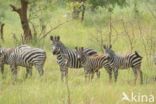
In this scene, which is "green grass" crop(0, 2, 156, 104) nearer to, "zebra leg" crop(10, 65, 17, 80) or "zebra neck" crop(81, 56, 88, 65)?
"zebra leg" crop(10, 65, 17, 80)

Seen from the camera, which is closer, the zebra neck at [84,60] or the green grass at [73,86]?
the green grass at [73,86]

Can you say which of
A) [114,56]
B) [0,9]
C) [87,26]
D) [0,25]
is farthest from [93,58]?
[87,26]

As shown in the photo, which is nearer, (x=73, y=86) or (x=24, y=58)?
(x=73, y=86)

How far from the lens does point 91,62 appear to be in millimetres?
15000

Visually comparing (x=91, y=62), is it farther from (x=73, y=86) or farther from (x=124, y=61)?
(x=73, y=86)

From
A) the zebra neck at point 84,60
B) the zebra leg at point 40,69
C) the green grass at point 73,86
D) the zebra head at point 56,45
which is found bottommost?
the green grass at point 73,86

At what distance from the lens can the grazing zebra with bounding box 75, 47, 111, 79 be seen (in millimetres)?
14938

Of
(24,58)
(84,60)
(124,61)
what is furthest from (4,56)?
(124,61)

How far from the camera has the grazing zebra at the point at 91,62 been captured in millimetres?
14938

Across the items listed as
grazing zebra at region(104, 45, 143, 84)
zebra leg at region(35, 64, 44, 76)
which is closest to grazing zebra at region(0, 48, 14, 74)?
zebra leg at region(35, 64, 44, 76)

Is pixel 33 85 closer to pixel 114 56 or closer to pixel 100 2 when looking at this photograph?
pixel 114 56

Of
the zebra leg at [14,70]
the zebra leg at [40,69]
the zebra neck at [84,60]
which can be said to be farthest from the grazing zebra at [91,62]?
the zebra leg at [14,70]

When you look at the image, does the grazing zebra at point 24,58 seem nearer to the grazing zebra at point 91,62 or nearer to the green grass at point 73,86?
the green grass at point 73,86

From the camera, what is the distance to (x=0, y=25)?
28.5 metres
